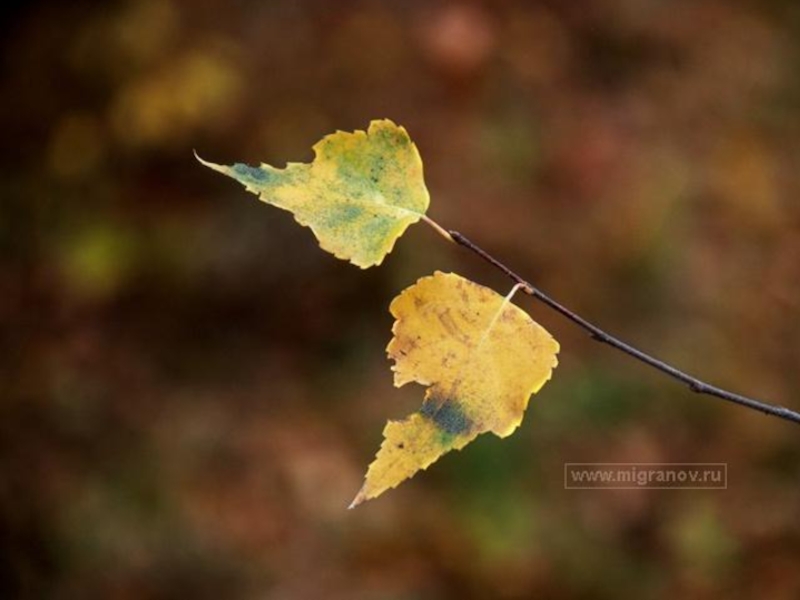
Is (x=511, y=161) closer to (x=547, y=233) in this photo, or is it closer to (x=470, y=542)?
(x=547, y=233)

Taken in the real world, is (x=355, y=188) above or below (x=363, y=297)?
below

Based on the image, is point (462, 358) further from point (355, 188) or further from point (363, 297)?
point (363, 297)

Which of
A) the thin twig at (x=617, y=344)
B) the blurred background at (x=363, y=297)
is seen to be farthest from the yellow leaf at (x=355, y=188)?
the blurred background at (x=363, y=297)

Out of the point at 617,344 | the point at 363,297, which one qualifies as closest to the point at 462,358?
the point at 617,344

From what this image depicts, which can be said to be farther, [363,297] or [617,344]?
[363,297]

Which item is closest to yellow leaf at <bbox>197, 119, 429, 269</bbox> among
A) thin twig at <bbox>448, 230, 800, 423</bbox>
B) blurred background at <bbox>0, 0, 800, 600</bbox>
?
thin twig at <bbox>448, 230, 800, 423</bbox>

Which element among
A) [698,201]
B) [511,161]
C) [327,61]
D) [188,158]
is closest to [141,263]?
[188,158]

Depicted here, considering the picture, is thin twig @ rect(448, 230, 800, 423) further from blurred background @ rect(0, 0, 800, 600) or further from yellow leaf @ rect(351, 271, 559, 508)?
blurred background @ rect(0, 0, 800, 600)

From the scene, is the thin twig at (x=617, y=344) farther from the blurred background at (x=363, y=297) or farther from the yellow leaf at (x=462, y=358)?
the blurred background at (x=363, y=297)
